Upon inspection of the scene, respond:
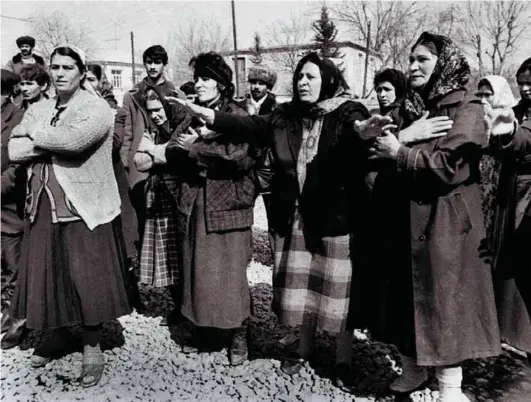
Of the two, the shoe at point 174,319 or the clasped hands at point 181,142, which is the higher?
the clasped hands at point 181,142

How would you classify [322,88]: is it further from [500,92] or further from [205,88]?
[500,92]

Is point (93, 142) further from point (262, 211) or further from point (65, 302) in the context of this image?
point (262, 211)

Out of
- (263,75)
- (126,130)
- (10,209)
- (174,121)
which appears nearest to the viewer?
(174,121)

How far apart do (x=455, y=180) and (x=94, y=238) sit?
2.32 metres

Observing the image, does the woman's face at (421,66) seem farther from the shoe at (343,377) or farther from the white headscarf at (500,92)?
the shoe at (343,377)

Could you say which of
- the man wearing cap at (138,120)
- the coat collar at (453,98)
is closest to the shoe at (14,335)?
the man wearing cap at (138,120)

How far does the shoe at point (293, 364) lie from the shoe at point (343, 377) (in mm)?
263

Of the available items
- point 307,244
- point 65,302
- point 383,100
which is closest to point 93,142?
point 65,302

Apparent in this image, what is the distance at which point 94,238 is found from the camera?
11.6 feet

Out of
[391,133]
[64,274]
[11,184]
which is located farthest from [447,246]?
[11,184]

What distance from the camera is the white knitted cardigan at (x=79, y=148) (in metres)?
3.33

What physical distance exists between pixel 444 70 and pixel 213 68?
5.19 feet

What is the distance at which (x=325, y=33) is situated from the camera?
97.3ft

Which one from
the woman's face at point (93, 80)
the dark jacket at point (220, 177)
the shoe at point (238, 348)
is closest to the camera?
the dark jacket at point (220, 177)
